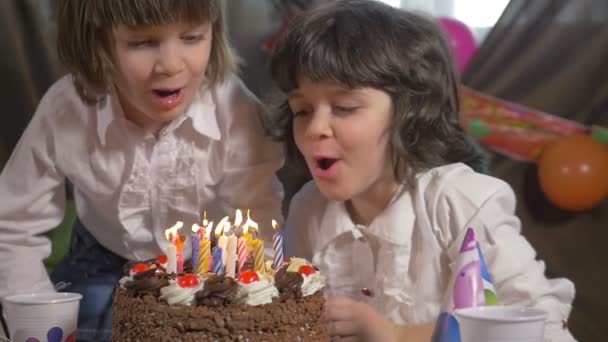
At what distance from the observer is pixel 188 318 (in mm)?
1566

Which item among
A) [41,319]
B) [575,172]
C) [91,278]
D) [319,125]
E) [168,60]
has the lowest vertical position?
[575,172]

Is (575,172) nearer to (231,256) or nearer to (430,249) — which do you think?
(430,249)

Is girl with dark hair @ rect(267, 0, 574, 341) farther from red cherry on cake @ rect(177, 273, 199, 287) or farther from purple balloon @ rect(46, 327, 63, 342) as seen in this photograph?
purple balloon @ rect(46, 327, 63, 342)

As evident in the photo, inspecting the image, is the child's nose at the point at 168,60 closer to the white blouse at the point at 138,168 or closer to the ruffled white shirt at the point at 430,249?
the white blouse at the point at 138,168

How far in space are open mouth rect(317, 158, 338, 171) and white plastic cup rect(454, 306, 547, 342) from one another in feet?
2.39

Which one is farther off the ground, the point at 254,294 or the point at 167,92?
the point at 167,92

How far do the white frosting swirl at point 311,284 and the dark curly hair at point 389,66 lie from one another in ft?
1.74

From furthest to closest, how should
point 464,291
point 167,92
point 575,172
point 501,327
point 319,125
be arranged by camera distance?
point 575,172, point 167,92, point 319,125, point 464,291, point 501,327

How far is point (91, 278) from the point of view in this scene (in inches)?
95.3

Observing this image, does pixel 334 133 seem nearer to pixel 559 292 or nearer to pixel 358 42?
pixel 358 42

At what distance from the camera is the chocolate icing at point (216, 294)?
1.57m

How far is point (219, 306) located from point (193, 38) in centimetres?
79

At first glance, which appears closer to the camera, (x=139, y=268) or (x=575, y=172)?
(x=139, y=268)

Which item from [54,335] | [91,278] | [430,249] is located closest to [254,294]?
[54,335]
